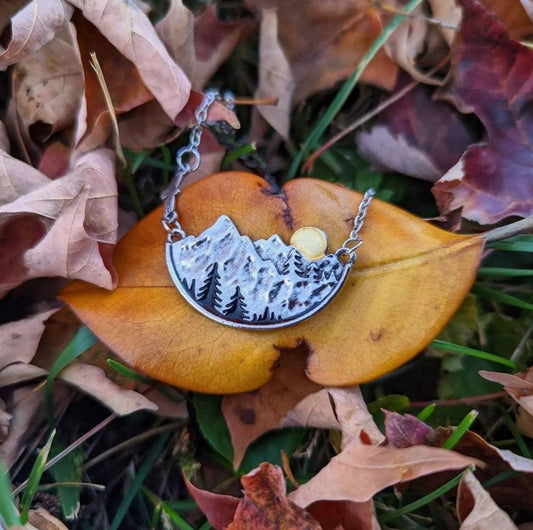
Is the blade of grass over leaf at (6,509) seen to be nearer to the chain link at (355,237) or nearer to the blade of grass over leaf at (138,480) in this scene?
the blade of grass over leaf at (138,480)

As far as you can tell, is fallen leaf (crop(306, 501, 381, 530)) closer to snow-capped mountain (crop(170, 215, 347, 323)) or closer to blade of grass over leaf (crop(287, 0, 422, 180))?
snow-capped mountain (crop(170, 215, 347, 323))

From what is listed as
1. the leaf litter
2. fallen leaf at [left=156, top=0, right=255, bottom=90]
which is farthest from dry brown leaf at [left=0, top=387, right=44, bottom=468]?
fallen leaf at [left=156, top=0, right=255, bottom=90]

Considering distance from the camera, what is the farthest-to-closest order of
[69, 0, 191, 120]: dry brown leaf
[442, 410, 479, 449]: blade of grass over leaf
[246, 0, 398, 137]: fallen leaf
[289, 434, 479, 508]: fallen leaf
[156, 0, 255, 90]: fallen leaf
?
[246, 0, 398, 137]: fallen leaf
[156, 0, 255, 90]: fallen leaf
[69, 0, 191, 120]: dry brown leaf
[442, 410, 479, 449]: blade of grass over leaf
[289, 434, 479, 508]: fallen leaf

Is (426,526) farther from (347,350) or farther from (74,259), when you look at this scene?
(74,259)

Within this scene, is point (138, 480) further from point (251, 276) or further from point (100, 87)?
point (100, 87)

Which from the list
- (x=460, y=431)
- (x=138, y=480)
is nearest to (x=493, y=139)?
(x=460, y=431)

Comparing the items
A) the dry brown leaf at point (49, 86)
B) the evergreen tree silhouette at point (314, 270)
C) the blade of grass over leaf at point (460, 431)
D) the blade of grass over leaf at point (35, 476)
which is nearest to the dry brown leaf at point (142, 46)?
the dry brown leaf at point (49, 86)

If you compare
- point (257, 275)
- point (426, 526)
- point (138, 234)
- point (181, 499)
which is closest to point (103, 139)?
point (138, 234)
